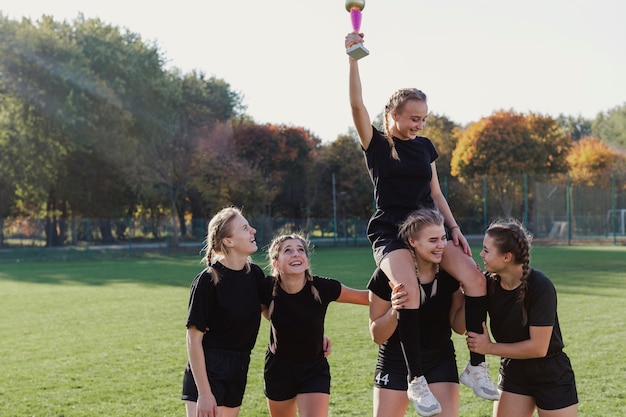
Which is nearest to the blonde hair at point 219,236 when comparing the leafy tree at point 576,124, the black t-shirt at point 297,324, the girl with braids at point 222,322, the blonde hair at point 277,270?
the girl with braids at point 222,322

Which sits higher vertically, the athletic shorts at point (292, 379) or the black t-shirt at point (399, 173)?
the black t-shirt at point (399, 173)

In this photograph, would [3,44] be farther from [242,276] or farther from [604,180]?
[242,276]

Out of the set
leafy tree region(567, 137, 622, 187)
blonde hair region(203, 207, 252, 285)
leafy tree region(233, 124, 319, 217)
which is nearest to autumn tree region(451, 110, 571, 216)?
leafy tree region(567, 137, 622, 187)

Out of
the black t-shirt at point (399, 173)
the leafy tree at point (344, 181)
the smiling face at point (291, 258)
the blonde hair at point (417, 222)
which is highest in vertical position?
the leafy tree at point (344, 181)

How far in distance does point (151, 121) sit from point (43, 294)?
22.8 meters

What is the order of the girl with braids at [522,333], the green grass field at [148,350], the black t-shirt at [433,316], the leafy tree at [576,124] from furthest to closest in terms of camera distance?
the leafy tree at [576,124]
the green grass field at [148,350]
the black t-shirt at [433,316]
the girl with braids at [522,333]

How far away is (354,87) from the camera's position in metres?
4.23

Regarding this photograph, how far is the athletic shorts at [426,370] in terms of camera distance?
13.9 ft

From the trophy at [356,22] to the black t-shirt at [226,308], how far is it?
1546mm

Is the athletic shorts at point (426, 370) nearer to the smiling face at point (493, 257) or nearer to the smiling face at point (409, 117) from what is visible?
the smiling face at point (493, 257)

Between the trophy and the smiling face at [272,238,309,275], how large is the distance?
1.26 metres

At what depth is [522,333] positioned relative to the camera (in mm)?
4102

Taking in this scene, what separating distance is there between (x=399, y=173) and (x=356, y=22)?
3.14 ft

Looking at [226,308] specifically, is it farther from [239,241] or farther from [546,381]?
[546,381]
